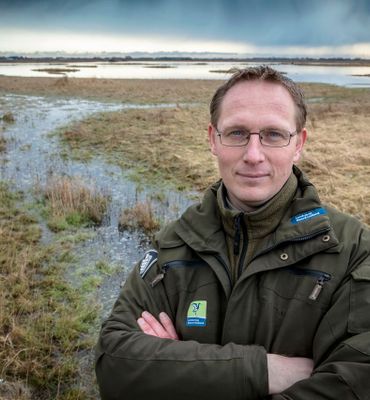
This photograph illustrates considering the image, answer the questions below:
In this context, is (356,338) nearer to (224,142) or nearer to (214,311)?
(214,311)

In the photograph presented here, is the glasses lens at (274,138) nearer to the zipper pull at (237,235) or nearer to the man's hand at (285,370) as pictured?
the zipper pull at (237,235)

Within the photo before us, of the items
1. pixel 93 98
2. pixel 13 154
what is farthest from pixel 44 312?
pixel 93 98

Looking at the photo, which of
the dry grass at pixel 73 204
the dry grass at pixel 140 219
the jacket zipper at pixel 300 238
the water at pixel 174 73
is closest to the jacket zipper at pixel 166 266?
the jacket zipper at pixel 300 238

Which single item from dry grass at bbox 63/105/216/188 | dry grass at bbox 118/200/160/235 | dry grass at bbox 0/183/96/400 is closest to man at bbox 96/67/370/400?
dry grass at bbox 0/183/96/400

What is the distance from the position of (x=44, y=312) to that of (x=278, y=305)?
4.11 metres

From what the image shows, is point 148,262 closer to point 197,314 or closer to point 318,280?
point 197,314

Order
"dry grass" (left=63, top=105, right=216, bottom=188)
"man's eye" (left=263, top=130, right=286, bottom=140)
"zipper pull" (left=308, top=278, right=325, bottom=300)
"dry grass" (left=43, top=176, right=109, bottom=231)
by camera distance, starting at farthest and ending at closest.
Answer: "dry grass" (left=63, top=105, right=216, bottom=188)
"dry grass" (left=43, top=176, right=109, bottom=231)
"man's eye" (left=263, top=130, right=286, bottom=140)
"zipper pull" (left=308, top=278, right=325, bottom=300)

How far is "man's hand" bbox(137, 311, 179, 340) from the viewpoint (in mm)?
2453

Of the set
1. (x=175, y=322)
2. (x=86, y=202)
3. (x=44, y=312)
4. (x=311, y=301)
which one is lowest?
(x=44, y=312)

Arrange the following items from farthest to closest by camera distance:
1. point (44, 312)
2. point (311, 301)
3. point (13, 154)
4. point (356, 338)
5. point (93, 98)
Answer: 1. point (93, 98)
2. point (13, 154)
3. point (44, 312)
4. point (311, 301)
5. point (356, 338)

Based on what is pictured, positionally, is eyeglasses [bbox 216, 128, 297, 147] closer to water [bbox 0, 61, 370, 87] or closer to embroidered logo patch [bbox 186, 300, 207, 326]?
embroidered logo patch [bbox 186, 300, 207, 326]

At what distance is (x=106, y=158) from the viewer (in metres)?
14.7

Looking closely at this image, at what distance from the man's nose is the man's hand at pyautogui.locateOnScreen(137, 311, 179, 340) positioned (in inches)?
44.7

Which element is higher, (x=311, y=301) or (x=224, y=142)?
(x=224, y=142)
